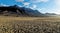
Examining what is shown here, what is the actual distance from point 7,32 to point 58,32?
6.66 ft

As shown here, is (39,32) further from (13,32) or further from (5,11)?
(5,11)

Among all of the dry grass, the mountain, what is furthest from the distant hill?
the dry grass

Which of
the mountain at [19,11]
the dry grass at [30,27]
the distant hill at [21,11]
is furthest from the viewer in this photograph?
the mountain at [19,11]

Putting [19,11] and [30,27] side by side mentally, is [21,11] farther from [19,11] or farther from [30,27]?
[30,27]

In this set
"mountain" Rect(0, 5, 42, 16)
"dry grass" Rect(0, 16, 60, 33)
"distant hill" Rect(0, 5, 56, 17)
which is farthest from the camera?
"mountain" Rect(0, 5, 42, 16)

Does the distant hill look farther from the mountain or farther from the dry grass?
the dry grass

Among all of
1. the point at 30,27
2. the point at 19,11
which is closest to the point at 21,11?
the point at 19,11

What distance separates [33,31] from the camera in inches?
261

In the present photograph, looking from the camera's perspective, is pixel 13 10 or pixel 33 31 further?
pixel 13 10

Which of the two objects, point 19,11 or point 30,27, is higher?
point 30,27

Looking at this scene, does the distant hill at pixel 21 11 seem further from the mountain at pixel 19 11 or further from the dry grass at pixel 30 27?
the dry grass at pixel 30 27

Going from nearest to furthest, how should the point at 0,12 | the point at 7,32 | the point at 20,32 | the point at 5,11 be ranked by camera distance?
1. the point at 20,32
2. the point at 7,32
3. the point at 0,12
4. the point at 5,11

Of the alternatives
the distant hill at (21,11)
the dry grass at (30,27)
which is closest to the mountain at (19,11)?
the distant hill at (21,11)

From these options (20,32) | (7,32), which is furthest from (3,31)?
(20,32)
